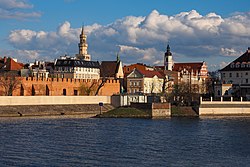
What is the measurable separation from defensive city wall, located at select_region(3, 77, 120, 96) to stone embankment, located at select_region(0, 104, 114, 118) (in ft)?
30.9

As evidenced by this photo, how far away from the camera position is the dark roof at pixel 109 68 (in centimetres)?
11002

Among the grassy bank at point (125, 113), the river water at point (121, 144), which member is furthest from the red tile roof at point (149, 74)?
the river water at point (121, 144)

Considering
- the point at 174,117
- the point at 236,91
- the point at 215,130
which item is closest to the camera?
the point at 215,130

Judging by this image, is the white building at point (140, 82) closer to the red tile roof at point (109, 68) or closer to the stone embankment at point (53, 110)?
the red tile roof at point (109, 68)

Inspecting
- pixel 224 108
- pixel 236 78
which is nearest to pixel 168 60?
pixel 236 78

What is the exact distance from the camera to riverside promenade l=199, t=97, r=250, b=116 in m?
70.4

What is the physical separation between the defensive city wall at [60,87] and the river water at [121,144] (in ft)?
77.2

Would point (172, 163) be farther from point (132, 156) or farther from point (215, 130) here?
point (215, 130)

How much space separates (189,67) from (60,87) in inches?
2145

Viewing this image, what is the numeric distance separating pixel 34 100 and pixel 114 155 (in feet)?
120

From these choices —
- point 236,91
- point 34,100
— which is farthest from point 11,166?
point 236,91

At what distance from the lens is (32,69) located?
3875 inches

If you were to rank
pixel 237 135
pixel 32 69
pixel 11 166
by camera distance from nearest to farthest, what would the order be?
1. pixel 11 166
2. pixel 237 135
3. pixel 32 69

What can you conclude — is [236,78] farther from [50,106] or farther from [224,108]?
[50,106]
